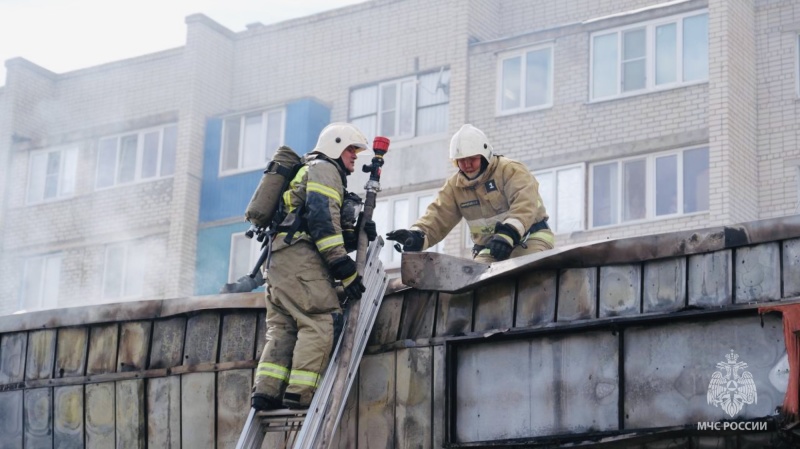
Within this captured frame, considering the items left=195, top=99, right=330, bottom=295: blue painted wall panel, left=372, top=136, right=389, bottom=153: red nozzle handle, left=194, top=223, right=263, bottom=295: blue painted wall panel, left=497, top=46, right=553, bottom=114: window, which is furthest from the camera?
left=194, top=223, right=263, bottom=295: blue painted wall panel

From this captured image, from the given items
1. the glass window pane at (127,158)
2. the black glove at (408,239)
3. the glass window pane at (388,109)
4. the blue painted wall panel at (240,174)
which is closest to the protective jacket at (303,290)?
the black glove at (408,239)

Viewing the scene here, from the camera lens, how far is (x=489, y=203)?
1071 cm

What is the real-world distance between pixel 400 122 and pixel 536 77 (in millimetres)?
3423

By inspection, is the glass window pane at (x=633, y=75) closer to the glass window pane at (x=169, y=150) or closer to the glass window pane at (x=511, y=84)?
the glass window pane at (x=511, y=84)

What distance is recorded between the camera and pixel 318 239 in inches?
356

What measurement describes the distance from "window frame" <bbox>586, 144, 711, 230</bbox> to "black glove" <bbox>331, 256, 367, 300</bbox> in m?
15.5

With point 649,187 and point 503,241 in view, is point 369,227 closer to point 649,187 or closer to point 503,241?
point 503,241

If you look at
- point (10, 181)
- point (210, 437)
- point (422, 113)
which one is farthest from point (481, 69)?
point (210, 437)

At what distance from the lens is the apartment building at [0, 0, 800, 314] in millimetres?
24328

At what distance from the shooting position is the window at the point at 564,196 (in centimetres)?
2494

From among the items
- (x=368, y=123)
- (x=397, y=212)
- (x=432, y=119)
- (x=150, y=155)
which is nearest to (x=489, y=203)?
(x=397, y=212)

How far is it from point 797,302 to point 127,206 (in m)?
26.0

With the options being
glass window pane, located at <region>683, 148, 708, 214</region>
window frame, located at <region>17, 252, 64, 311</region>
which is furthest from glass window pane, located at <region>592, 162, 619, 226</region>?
window frame, located at <region>17, 252, 64, 311</region>

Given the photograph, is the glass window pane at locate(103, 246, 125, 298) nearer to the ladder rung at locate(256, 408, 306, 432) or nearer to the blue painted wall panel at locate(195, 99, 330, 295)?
the blue painted wall panel at locate(195, 99, 330, 295)
